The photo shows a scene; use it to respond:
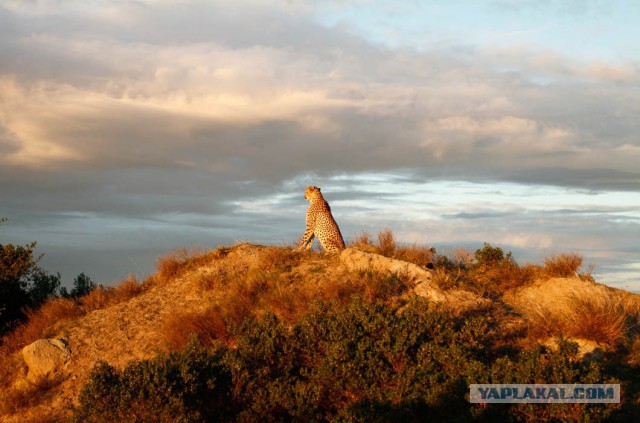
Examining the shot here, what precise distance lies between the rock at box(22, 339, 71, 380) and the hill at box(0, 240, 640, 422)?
117 mm

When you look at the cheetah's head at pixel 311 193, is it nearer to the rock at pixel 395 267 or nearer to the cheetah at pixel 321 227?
the cheetah at pixel 321 227

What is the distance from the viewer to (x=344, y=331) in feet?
34.7

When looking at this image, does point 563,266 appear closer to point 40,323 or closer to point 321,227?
point 321,227

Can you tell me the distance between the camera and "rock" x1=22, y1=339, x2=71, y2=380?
1341 centimetres

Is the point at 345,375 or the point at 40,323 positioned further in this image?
the point at 40,323

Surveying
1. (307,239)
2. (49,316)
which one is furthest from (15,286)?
(307,239)

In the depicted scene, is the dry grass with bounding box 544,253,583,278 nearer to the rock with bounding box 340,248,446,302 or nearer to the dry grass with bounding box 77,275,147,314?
the rock with bounding box 340,248,446,302

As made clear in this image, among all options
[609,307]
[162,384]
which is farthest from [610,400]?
[162,384]

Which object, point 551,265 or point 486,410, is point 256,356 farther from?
point 551,265

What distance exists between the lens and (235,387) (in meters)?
10.1

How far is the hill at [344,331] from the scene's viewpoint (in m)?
9.50

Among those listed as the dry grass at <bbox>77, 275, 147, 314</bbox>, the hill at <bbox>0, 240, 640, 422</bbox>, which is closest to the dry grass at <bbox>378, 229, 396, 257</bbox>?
the hill at <bbox>0, 240, 640, 422</bbox>

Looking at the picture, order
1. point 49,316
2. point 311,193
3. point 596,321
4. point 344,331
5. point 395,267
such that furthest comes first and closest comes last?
point 311,193 → point 49,316 → point 395,267 → point 596,321 → point 344,331

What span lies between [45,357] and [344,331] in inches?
282
